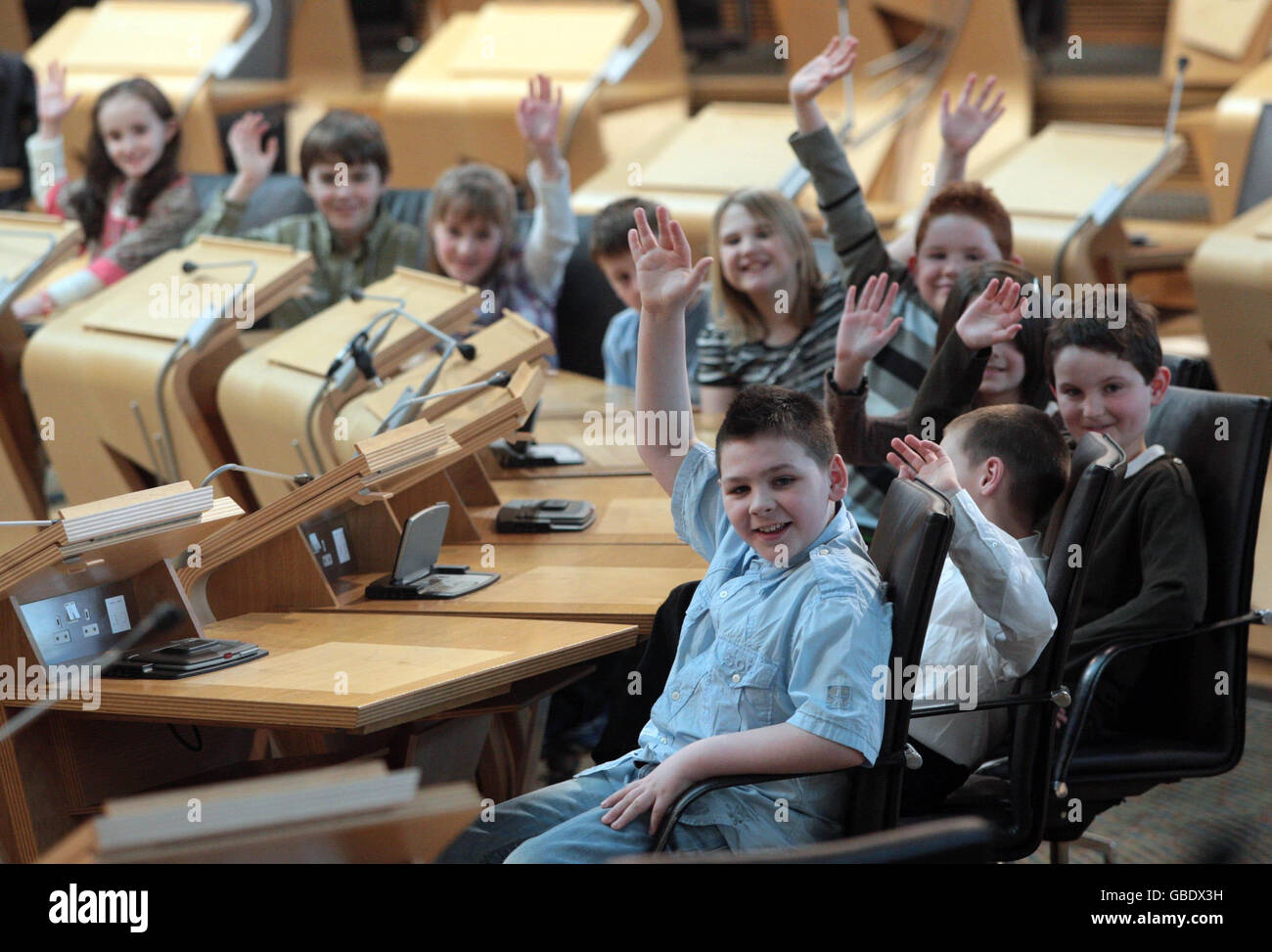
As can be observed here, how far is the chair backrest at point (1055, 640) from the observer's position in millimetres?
1997

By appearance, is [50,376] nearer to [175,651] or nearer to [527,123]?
[527,123]

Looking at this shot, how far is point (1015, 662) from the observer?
201cm

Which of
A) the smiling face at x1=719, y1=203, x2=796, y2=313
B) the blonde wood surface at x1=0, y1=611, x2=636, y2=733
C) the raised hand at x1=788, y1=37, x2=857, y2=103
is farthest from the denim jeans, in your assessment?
the raised hand at x1=788, y1=37, x2=857, y2=103

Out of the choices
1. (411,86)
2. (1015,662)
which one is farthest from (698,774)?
(411,86)

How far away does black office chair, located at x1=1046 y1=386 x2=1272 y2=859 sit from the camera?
2.23 meters

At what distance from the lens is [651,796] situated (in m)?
1.79

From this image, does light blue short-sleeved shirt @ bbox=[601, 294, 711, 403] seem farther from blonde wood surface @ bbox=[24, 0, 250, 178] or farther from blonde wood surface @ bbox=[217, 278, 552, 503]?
blonde wood surface @ bbox=[24, 0, 250, 178]

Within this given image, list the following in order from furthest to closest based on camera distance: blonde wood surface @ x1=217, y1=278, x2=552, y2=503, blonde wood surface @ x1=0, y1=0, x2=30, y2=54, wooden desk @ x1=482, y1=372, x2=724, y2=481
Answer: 1. blonde wood surface @ x1=0, y1=0, x2=30, y2=54
2. wooden desk @ x1=482, y1=372, x2=724, y2=481
3. blonde wood surface @ x1=217, y1=278, x2=552, y2=503

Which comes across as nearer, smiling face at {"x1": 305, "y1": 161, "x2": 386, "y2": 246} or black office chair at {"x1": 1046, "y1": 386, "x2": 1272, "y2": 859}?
black office chair at {"x1": 1046, "y1": 386, "x2": 1272, "y2": 859}

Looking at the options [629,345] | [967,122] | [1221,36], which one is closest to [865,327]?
[967,122]

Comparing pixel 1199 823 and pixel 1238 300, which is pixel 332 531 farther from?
pixel 1238 300

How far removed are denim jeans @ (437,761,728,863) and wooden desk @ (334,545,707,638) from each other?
29 cm

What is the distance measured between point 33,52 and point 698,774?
6.78m

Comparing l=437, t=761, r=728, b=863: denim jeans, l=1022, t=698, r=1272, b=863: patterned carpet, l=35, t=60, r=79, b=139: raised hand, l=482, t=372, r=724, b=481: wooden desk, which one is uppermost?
l=35, t=60, r=79, b=139: raised hand
